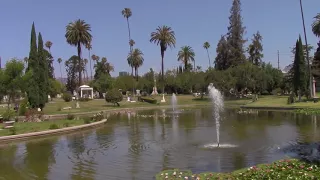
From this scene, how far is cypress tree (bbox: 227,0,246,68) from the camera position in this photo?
254 feet

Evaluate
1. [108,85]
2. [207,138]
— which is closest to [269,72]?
[108,85]

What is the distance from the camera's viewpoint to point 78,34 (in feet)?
211

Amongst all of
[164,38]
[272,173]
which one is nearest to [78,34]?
[164,38]

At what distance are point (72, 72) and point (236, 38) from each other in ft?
212

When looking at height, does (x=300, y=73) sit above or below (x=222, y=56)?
below

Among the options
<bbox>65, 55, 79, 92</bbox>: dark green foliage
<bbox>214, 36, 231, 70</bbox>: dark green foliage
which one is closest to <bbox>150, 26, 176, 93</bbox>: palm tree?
<bbox>214, 36, 231, 70</bbox>: dark green foliage

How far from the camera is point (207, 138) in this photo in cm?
1920

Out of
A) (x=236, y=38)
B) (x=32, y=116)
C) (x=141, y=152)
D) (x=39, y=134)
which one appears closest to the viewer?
(x=141, y=152)

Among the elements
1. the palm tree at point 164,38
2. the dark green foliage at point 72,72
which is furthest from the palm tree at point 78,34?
the dark green foliage at point 72,72

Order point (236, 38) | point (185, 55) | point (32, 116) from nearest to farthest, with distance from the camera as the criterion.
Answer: point (32, 116), point (236, 38), point (185, 55)

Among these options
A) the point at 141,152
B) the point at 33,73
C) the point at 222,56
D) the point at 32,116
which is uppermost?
the point at 222,56

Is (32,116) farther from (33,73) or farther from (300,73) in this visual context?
(300,73)

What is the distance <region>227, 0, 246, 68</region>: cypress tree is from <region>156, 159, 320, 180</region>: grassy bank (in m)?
68.5

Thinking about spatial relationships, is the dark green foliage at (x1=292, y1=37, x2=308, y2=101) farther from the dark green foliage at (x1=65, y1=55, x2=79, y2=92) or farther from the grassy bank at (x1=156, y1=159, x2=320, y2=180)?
the dark green foliage at (x1=65, y1=55, x2=79, y2=92)
